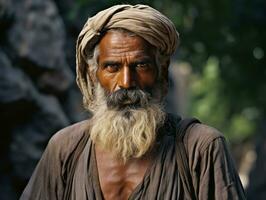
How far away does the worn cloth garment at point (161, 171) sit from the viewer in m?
4.79

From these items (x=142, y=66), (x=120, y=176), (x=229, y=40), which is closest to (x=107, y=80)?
(x=142, y=66)

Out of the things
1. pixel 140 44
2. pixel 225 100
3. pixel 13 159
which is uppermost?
pixel 140 44

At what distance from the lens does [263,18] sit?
Result: 1158cm

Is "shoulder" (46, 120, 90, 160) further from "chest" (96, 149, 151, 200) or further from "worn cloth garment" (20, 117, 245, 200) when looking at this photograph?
"chest" (96, 149, 151, 200)

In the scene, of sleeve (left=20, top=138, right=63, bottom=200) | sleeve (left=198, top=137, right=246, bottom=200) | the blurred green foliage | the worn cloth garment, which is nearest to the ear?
the worn cloth garment

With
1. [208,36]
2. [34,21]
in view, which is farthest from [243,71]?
[34,21]

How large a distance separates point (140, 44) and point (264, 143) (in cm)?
716

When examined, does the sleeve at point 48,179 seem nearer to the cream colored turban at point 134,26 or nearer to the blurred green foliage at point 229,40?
the cream colored turban at point 134,26

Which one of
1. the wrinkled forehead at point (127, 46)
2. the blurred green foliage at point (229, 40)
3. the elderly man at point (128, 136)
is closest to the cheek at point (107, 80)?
the elderly man at point (128, 136)

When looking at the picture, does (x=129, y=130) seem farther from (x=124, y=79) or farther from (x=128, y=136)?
(x=124, y=79)

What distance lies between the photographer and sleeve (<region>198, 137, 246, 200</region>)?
4.76m

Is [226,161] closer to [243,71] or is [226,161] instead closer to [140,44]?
[140,44]

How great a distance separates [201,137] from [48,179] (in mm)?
825

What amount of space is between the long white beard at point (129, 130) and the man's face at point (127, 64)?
0.13 m
